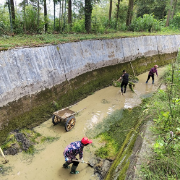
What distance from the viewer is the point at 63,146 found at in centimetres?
539

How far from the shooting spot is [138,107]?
814 centimetres

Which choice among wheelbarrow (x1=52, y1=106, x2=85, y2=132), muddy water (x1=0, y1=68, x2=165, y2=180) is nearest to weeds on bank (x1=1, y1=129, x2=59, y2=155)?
muddy water (x1=0, y1=68, x2=165, y2=180)

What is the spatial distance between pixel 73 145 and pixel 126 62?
943cm

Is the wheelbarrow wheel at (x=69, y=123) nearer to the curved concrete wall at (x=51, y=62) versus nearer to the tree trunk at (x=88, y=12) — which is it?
the curved concrete wall at (x=51, y=62)

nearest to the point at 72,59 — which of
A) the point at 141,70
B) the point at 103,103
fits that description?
the point at 103,103

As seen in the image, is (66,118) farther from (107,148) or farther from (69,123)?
(107,148)

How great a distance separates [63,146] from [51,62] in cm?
372

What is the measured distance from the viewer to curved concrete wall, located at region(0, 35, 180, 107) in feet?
18.6

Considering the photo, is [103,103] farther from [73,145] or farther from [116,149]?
[73,145]

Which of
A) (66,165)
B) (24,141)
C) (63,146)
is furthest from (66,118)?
(66,165)

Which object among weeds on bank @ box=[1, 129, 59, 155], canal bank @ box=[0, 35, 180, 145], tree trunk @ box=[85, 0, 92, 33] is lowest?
weeds on bank @ box=[1, 129, 59, 155]

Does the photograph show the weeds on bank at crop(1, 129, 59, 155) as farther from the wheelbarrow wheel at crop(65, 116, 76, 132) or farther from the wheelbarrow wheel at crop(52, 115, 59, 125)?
the wheelbarrow wheel at crop(52, 115, 59, 125)

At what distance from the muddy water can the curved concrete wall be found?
1594 mm

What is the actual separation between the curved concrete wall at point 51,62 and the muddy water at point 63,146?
1.59 m
